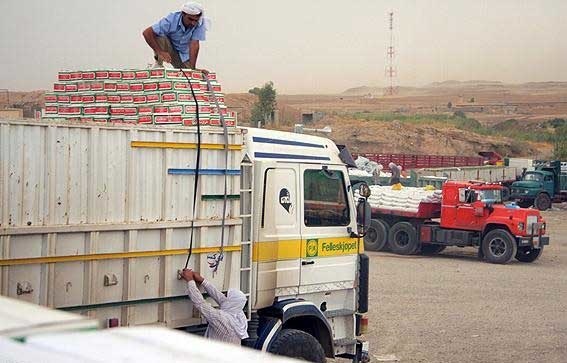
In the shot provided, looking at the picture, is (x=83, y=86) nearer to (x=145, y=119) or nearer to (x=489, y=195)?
(x=145, y=119)

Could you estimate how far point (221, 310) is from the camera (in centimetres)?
751

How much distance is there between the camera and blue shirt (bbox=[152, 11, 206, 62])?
29.3 feet

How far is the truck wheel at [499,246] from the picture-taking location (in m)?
22.5

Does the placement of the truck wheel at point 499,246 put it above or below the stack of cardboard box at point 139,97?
below

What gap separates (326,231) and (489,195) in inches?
594

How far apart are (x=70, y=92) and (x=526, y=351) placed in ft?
23.4

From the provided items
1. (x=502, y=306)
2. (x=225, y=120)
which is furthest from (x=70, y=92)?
(x=502, y=306)

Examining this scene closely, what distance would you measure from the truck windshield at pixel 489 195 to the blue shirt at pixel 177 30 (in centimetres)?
1521

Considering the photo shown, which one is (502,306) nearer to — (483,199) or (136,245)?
(483,199)

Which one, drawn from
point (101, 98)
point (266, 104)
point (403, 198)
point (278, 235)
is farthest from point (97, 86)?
point (266, 104)

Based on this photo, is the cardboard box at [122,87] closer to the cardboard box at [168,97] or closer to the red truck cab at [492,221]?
the cardboard box at [168,97]

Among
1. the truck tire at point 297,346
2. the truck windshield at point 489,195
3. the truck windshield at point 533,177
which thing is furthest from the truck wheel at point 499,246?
the truck windshield at point 533,177

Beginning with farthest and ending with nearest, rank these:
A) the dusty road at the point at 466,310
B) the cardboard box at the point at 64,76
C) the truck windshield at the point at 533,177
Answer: the truck windshield at the point at 533,177, the dusty road at the point at 466,310, the cardboard box at the point at 64,76

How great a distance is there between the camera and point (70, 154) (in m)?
6.61
